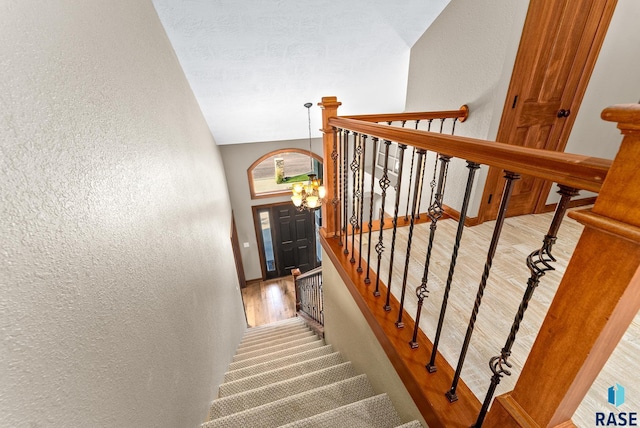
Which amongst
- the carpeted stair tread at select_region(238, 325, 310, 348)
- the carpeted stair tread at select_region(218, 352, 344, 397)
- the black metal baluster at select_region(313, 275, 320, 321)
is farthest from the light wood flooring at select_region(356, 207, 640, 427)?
the carpeted stair tread at select_region(238, 325, 310, 348)

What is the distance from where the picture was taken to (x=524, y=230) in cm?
244

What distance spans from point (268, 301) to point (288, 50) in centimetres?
469

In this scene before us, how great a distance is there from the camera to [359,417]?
1.33 m

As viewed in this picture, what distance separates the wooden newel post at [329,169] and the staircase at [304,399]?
103 centimetres

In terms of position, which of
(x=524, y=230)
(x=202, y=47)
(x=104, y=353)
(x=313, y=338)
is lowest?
(x=313, y=338)

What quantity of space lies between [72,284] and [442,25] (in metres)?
3.51

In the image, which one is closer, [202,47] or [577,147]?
[577,147]

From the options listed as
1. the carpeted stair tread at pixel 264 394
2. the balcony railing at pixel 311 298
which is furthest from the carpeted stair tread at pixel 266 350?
the carpeted stair tread at pixel 264 394

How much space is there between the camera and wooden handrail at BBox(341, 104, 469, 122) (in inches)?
86.0

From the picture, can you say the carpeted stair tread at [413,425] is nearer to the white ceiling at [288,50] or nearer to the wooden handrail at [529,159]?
the wooden handrail at [529,159]

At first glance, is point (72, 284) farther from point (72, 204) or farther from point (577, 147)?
point (577, 147)

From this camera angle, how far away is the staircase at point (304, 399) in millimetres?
1330

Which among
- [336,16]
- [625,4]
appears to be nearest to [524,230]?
[625,4]

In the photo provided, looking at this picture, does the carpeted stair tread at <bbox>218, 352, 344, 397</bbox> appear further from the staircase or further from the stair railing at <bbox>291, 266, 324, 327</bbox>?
the stair railing at <bbox>291, 266, 324, 327</bbox>
